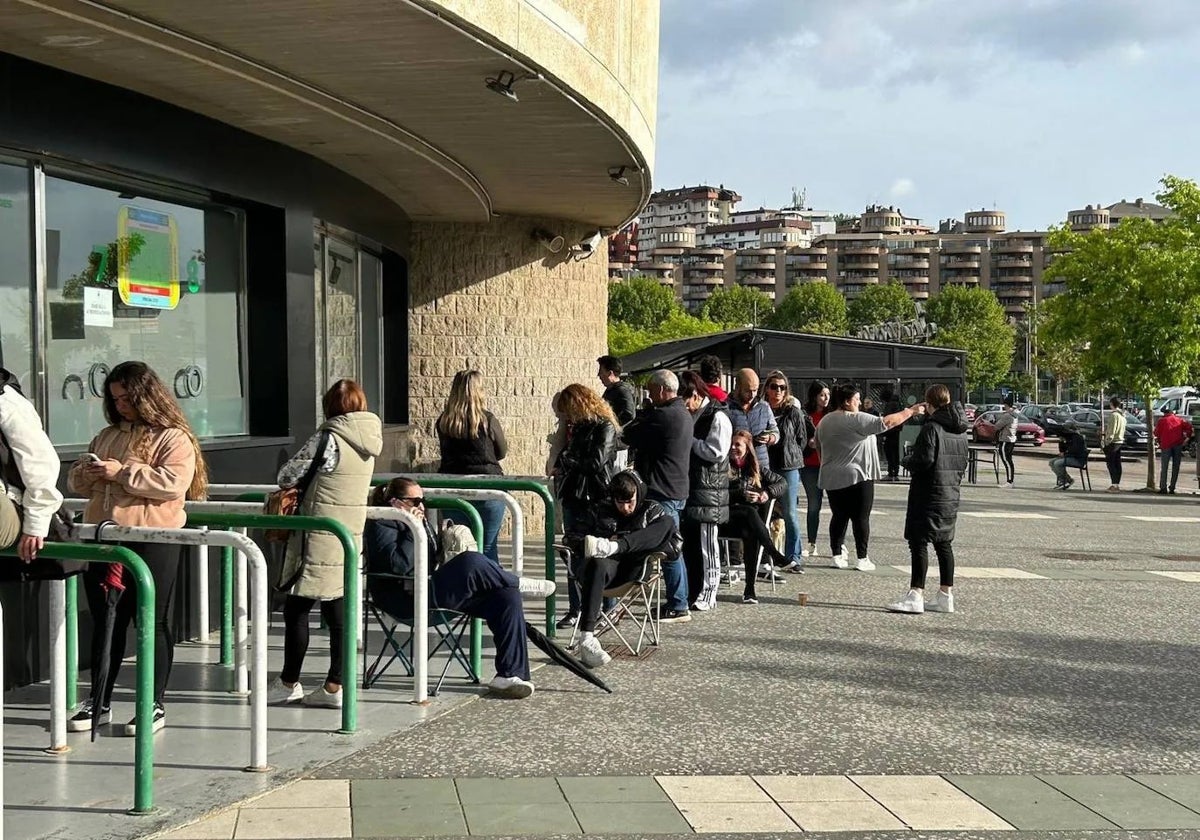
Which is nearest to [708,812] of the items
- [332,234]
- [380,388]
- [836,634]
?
[836,634]

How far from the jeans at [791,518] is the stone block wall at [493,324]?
371 cm

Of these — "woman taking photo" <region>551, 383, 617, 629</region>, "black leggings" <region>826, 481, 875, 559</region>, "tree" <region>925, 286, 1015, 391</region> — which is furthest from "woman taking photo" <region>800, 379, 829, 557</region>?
"tree" <region>925, 286, 1015, 391</region>

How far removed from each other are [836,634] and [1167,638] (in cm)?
223

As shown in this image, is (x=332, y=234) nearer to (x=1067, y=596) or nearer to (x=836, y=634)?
(x=836, y=634)

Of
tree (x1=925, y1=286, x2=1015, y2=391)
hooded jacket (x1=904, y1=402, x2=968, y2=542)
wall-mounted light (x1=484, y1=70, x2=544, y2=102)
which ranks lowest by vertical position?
hooded jacket (x1=904, y1=402, x2=968, y2=542)

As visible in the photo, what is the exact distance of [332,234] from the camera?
1208cm

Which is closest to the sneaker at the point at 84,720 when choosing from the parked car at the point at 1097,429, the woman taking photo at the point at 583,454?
the woman taking photo at the point at 583,454

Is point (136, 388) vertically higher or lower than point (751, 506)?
higher

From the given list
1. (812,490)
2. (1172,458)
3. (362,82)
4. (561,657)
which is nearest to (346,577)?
(561,657)

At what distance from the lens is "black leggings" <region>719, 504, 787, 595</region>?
1066 centimetres

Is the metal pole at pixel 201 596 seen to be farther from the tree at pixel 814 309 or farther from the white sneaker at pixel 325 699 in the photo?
the tree at pixel 814 309

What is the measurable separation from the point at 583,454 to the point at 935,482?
108 inches

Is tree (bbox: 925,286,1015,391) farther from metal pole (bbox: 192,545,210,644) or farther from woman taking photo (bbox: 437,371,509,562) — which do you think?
metal pole (bbox: 192,545,210,644)

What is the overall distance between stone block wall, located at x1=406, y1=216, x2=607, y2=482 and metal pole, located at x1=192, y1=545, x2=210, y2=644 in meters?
5.96
